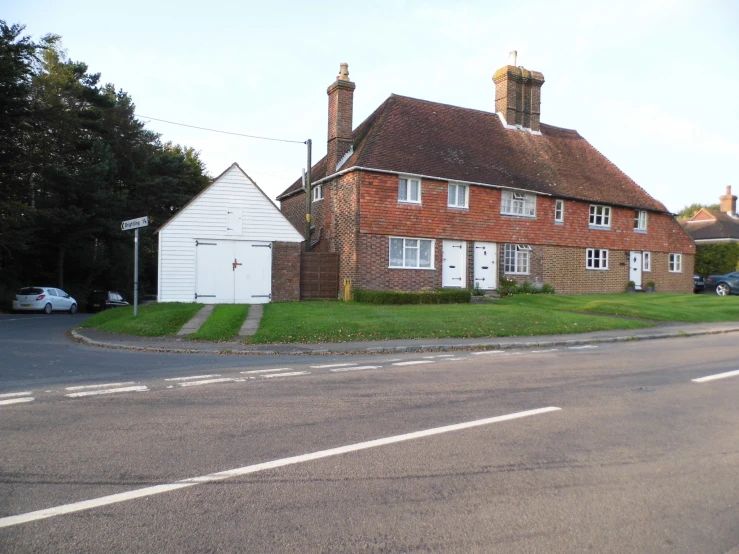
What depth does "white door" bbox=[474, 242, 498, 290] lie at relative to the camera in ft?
95.7

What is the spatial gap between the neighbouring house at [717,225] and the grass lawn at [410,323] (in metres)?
38.0

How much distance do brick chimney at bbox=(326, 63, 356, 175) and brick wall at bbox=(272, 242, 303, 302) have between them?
177 inches

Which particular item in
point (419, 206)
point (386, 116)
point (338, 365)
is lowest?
point (338, 365)

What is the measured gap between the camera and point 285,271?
2575cm

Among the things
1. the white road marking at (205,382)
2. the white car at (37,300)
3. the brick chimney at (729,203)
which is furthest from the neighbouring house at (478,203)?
the brick chimney at (729,203)

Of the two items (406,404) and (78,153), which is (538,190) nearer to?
(406,404)

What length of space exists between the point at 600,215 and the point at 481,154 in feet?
27.0

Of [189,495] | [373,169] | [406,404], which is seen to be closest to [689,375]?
[406,404]

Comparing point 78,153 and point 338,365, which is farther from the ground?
point 78,153

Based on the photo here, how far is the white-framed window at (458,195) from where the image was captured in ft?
93.0

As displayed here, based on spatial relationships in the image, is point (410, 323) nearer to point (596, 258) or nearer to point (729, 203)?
point (596, 258)

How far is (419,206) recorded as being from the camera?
27.4 m

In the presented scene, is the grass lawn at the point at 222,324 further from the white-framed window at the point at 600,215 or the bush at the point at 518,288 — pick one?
the white-framed window at the point at 600,215

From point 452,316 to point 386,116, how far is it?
13005 mm
